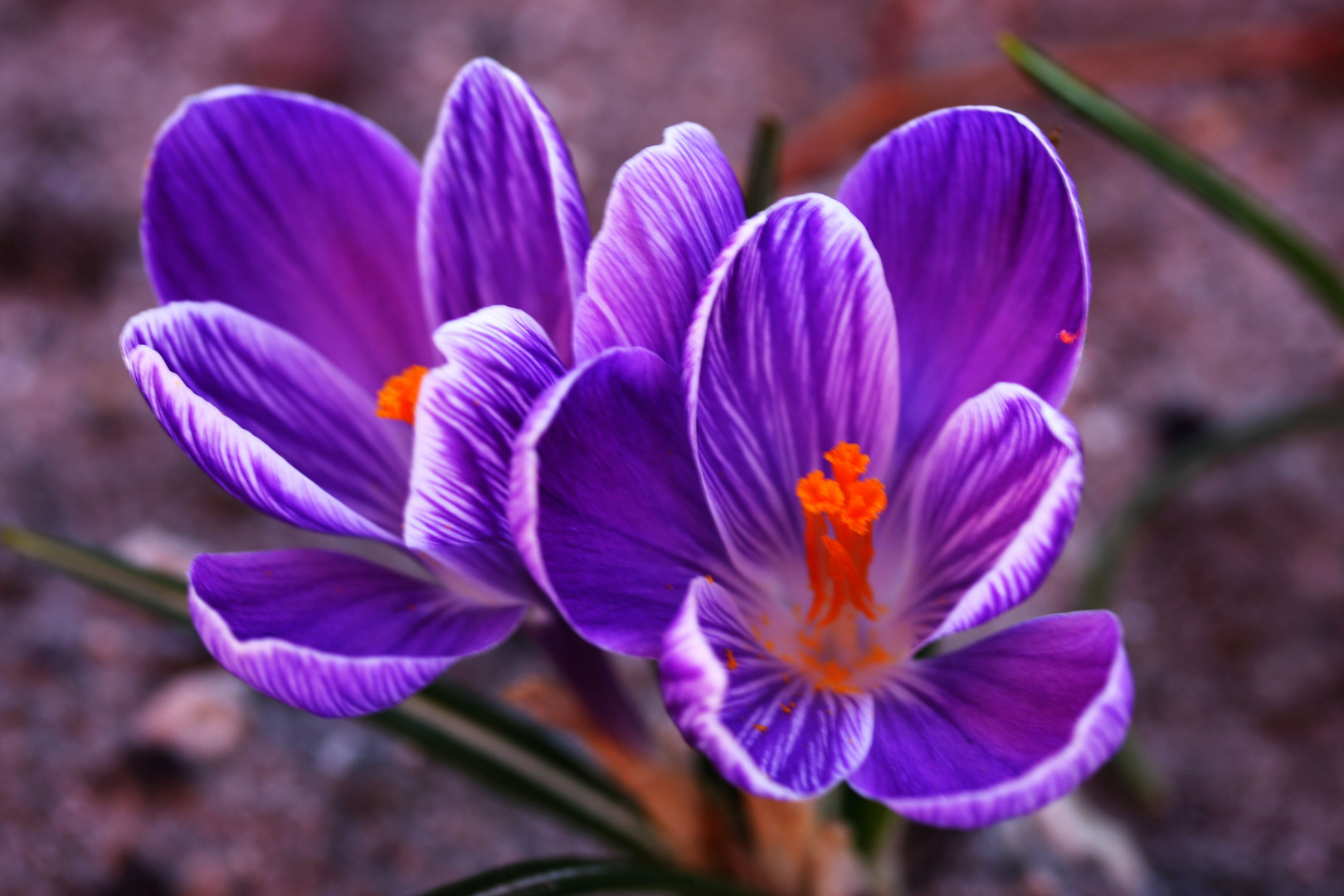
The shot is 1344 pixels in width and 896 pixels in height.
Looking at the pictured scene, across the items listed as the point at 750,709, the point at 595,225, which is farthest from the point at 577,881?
the point at 595,225

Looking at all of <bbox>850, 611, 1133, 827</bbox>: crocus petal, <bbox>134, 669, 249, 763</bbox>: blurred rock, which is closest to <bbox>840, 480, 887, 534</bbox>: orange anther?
<bbox>850, 611, 1133, 827</bbox>: crocus petal

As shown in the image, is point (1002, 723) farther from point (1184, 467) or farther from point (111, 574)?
point (1184, 467)

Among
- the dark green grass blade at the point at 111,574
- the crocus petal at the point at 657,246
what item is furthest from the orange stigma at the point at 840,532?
the dark green grass blade at the point at 111,574

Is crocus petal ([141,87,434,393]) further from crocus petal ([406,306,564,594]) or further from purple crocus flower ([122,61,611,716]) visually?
crocus petal ([406,306,564,594])

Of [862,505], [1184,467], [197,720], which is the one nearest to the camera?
[862,505]

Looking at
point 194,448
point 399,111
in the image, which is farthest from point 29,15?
point 194,448

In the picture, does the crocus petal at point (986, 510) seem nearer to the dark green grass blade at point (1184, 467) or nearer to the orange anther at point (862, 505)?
the orange anther at point (862, 505)

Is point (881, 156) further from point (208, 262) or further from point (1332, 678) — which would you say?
point (1332, 678)
